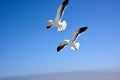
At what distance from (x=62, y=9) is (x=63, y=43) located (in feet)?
6.60

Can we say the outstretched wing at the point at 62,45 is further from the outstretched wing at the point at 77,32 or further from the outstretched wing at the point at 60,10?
the outstretched wing at the point at 60,10

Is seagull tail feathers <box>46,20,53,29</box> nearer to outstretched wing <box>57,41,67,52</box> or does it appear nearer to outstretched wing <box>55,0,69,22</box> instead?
outstretched wing <box>55,0,69,22</box>

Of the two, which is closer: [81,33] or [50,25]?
[81,33]

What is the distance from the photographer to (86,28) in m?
20.2

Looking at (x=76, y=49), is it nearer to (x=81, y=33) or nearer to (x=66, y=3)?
(x=81, y=33)

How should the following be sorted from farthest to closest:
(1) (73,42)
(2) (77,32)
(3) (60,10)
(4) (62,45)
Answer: (4) (62,45) < (3) (60,10) < (1) (73,42) < (2) (77,32)

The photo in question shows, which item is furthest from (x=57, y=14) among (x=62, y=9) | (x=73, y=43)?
(x=73, y=43)

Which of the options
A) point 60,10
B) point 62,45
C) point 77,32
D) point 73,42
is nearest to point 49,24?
point 60,10

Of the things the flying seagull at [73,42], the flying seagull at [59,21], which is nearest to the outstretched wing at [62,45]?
the flying seagull at [73,42]

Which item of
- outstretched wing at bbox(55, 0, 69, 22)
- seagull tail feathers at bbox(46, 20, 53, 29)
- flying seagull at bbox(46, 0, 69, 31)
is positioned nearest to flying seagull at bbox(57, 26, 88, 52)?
flying seagull at bbox(46, 0, 69, 31)

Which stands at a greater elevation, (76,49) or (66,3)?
(66,3)

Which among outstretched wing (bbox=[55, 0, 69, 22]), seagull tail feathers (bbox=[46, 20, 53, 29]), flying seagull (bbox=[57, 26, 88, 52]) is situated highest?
outstretched wing (bbox=[55, 0, 69, 22])

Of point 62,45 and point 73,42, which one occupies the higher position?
point 62,45

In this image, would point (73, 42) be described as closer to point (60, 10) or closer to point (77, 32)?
point (77, 32)
